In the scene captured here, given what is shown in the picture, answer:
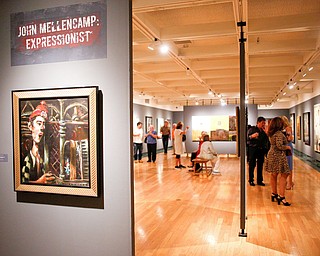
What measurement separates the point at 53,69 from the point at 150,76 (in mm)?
8040

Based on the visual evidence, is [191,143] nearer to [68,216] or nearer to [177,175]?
[177,175]

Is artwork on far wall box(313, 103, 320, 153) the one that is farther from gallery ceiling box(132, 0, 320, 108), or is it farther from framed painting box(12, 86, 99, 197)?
framed painting box(12, 86, 99, 197)

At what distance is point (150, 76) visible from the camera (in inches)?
431

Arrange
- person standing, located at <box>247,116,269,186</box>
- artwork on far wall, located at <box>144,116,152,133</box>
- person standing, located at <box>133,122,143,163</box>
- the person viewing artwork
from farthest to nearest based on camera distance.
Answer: artwork on far wall, located at <box>144,116,152,133</box>
person standing, located at <box>133,122,143,163</box>
person standing, located at <box>247,116,269,186</box>
the person viewing artwork

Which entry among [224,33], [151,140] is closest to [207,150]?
[151,140]

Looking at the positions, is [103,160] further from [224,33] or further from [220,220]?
[224,33]

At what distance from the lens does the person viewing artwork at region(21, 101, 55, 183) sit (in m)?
2.98

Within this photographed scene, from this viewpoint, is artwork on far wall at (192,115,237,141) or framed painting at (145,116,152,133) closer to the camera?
artwork on far wall at (192,115,237,141)

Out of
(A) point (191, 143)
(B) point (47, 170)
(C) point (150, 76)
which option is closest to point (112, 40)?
(B) point (47, 170)

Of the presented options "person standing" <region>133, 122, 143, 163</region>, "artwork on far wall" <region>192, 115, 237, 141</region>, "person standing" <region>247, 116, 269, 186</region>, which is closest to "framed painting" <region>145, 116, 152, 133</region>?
"artwork on far wall" <region>192, 115, 237, 141</region>

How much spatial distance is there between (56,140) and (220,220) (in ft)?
11.4

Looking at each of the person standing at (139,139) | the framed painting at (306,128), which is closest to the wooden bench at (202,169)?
the person standing at (139,139)

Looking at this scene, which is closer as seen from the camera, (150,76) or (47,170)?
(47,170)

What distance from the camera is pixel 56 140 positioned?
293 cm
